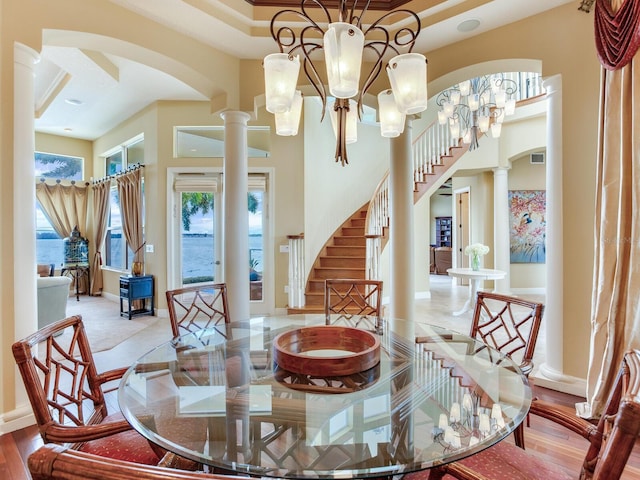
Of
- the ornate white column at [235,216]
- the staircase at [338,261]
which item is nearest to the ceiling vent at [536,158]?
the staircase at [338,261]

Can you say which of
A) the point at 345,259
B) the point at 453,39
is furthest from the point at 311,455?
the point at 345,259

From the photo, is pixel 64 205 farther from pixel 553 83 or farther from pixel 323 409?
pixel 553 83

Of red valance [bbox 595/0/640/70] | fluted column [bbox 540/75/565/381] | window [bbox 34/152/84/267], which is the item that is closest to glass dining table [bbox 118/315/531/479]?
fluted column [bbox 540/75/565/381]

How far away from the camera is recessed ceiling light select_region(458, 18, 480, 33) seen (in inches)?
111

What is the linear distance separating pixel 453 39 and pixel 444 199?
1041cm

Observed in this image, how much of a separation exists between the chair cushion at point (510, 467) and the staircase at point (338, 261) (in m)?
3.74

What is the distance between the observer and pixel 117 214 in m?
6.77

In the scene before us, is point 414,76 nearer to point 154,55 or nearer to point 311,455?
point 311,455

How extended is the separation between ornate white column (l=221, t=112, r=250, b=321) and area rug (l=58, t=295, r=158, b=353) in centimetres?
179

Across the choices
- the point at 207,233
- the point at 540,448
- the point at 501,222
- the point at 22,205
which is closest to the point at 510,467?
the point at 540,448

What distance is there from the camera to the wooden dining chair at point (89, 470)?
527 mm

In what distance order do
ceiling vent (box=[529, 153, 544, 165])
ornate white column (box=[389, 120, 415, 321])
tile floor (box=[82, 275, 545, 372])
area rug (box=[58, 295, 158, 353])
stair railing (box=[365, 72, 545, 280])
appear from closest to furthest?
ornate white column (box=[389, 120, 415, 321])
tile floor (box=[82, 275, 545, 372])
area rug (box=[58, 295, 158, 353])
stair railing (box=[365, 72, 545, 280])
ceiling vent (box=[529, 153, 544, 165])

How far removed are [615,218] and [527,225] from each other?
19.8 ft

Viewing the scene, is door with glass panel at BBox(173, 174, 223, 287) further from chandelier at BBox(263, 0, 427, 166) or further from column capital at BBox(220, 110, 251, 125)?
chandelier at BBox(263, 0, 427, 166)
